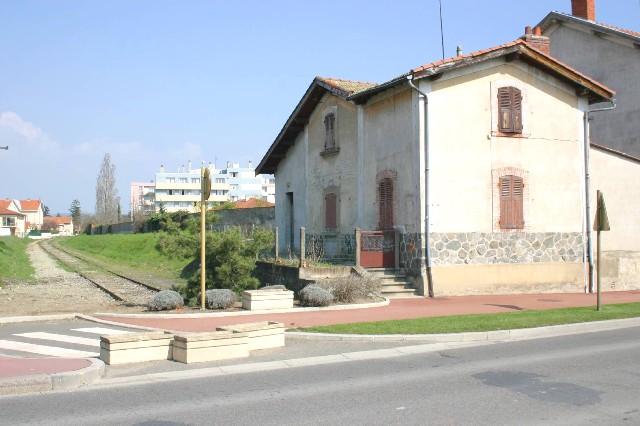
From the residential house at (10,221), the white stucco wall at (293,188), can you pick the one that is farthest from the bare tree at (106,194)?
the white stucco wall at (293,188)

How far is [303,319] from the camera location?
1341cm

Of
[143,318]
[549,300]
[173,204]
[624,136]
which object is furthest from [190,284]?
[173,204]

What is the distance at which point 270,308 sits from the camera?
14750mm

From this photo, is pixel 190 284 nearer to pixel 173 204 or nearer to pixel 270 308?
pixel 270 308

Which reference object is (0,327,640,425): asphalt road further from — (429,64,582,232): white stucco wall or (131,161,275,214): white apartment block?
(131,161,275,214): white apartment block

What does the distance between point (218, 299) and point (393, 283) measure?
5.73 m

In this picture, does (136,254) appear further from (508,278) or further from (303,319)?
(303,319)

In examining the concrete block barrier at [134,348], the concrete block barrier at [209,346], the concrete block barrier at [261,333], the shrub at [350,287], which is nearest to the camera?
the concrete block barrier at [134,348]

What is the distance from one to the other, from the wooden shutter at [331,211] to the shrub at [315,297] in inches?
307

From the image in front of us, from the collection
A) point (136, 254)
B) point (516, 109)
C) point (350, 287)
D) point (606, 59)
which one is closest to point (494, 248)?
point (516, 109)

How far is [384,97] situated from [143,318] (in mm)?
10608

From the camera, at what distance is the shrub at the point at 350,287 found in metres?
16.1

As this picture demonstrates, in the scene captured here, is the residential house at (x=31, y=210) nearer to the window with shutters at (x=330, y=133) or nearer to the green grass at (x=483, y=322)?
the window with shutters at (x=330, y=133)

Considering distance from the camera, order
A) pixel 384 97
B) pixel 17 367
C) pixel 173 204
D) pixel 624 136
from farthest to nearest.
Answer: pixel 173 204
pixel 624 136
pixel 384 97
pixel 17 367
